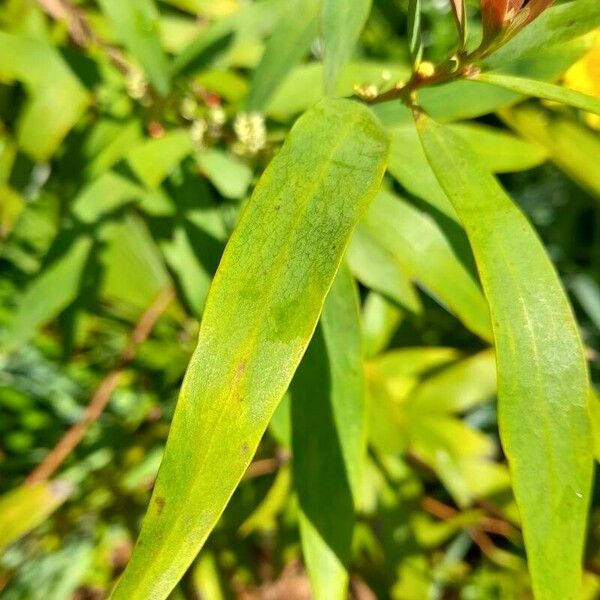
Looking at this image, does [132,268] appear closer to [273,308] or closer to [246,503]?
[246,503]

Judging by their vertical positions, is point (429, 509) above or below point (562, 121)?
below

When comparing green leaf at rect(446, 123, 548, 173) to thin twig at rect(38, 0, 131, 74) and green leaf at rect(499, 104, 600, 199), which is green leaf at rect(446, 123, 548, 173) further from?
thin twig at rect(38, 0, 131, 74)

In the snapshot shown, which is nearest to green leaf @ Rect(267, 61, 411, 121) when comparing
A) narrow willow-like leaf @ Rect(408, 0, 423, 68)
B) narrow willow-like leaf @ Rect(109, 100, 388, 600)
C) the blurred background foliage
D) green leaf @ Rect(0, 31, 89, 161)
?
the blurred background foliage

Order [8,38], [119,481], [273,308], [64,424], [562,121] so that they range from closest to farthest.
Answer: [273,308]
[8,38]
[562,121]
[119,481]
[64,424]

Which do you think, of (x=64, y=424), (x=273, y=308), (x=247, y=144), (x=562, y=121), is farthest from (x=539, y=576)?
(x=64, y=424)

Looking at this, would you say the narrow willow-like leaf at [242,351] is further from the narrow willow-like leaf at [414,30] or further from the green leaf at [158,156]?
the green leaf at [158,156]
